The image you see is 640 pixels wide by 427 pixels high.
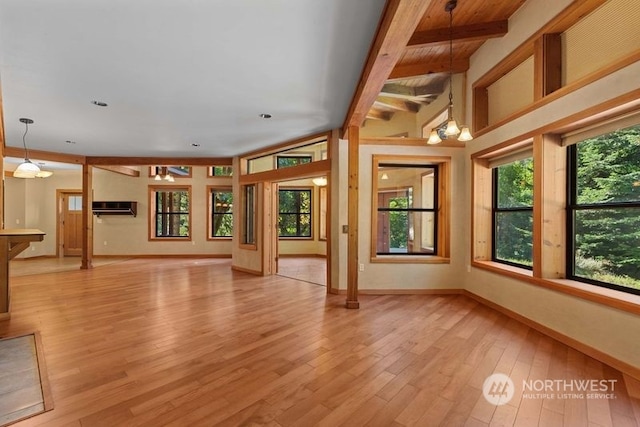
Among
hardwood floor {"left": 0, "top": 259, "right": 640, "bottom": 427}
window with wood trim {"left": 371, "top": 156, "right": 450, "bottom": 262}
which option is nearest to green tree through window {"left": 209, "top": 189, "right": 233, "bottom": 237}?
hardwood floor {"left": 0, "top": 259, "right": 640, "bottom": 427}

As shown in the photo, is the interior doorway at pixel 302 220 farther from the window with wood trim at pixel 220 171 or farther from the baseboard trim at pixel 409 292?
the baseboard trim at pixel 409 292

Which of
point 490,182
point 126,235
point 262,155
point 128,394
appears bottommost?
point 128,394

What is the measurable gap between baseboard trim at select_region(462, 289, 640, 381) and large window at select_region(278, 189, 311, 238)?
19.4 feet

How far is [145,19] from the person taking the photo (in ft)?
6.85

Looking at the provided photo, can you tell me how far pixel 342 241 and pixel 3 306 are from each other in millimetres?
4346

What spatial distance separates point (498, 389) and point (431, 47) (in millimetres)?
3833

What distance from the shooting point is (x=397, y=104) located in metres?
5.01

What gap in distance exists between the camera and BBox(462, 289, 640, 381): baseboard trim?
2.28 meters

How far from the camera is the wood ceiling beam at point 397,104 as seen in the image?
Answer: 485 centimetres

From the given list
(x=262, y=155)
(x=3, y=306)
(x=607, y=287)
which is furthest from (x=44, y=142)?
(x=607, y=287)

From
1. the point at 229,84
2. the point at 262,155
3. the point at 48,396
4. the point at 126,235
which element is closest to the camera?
the point at 48,396

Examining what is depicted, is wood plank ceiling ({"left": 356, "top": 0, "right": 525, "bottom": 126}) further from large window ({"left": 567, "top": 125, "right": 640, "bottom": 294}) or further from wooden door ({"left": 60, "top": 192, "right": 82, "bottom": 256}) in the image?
wooden door ({"left": 60, "top": 192, "right": 82, "bottom": 256})

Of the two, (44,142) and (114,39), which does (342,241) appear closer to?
(114,39)

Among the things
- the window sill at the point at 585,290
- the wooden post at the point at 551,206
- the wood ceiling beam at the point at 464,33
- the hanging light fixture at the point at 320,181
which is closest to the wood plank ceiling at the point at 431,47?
the wood ceiling beam at the point at 464,33
